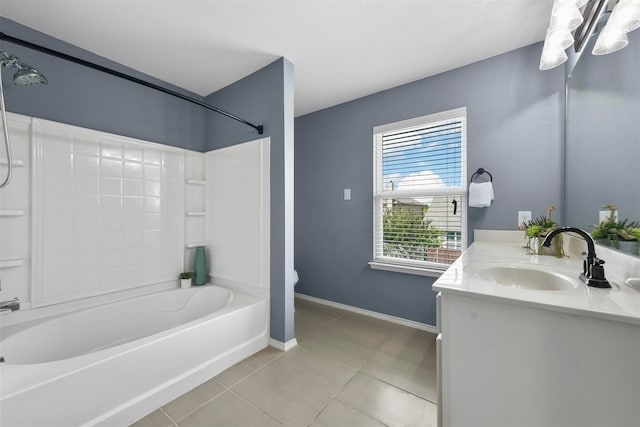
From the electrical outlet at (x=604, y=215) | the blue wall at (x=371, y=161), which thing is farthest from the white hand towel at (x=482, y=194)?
the electrical outlet at (x=604, y=215)

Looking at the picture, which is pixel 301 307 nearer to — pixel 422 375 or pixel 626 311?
pixel 422 375

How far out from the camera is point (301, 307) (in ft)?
9.72

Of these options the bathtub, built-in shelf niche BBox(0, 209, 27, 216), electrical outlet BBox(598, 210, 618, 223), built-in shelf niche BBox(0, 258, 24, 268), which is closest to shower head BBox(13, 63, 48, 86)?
built-in shelf niche BBox(0, 209, 27, 216)

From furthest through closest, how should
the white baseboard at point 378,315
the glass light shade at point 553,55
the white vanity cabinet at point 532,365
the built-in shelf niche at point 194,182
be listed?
the built-in shelf niche at point 194,182
the white baseboard at point 378,315
the glass light shade at point 553,55
the white vanity cabinet at point 532,365

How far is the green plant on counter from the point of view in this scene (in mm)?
978

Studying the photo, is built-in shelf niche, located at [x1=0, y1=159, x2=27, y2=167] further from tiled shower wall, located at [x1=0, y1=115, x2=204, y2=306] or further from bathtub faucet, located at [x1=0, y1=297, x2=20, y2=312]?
bathtub faucet, located at [x1=0, y1=297, x2=20, y2=312]

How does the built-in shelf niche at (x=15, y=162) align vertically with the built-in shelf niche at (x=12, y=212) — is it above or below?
above

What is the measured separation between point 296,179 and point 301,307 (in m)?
1.63

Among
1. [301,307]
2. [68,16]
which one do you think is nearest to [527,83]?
[301,307]

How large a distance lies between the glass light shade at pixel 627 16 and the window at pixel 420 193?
3.66 ft

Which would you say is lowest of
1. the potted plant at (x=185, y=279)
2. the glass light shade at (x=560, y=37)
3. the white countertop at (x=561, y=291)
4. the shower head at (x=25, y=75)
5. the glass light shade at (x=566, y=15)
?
the potted plant at (x=185, y=279)

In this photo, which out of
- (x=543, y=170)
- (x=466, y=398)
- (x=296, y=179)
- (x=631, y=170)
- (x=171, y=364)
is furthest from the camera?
(x=296, y=179)

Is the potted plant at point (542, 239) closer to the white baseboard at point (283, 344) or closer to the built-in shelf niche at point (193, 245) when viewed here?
the white baseboard at point (283, 344)

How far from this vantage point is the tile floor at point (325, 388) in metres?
1.35
